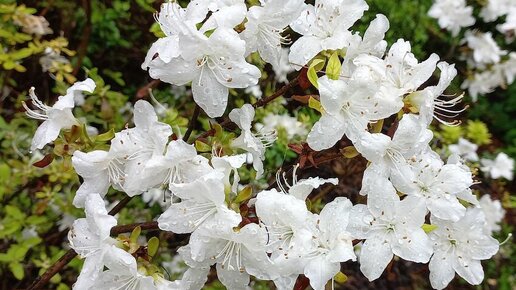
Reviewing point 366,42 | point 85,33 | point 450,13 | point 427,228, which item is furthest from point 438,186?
point 450,13

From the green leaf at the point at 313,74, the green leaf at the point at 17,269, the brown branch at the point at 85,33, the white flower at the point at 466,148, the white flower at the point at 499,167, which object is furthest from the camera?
the white flower at the point at 499,167

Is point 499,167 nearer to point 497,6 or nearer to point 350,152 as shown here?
point 497,6

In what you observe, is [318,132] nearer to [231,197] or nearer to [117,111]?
[231,197]

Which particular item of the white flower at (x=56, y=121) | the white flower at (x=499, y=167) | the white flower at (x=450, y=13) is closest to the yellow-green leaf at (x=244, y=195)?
the white flower at (x=56, y=121)

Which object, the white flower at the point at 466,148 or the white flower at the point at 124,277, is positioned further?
the white flower at the point at 466,148

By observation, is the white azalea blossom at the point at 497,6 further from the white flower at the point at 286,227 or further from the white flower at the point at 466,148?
the white flower at the point at 286,227

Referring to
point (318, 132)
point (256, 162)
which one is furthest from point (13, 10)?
point (318, 132)

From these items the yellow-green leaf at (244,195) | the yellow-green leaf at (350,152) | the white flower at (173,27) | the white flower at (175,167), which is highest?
the white flower at (173,27)
